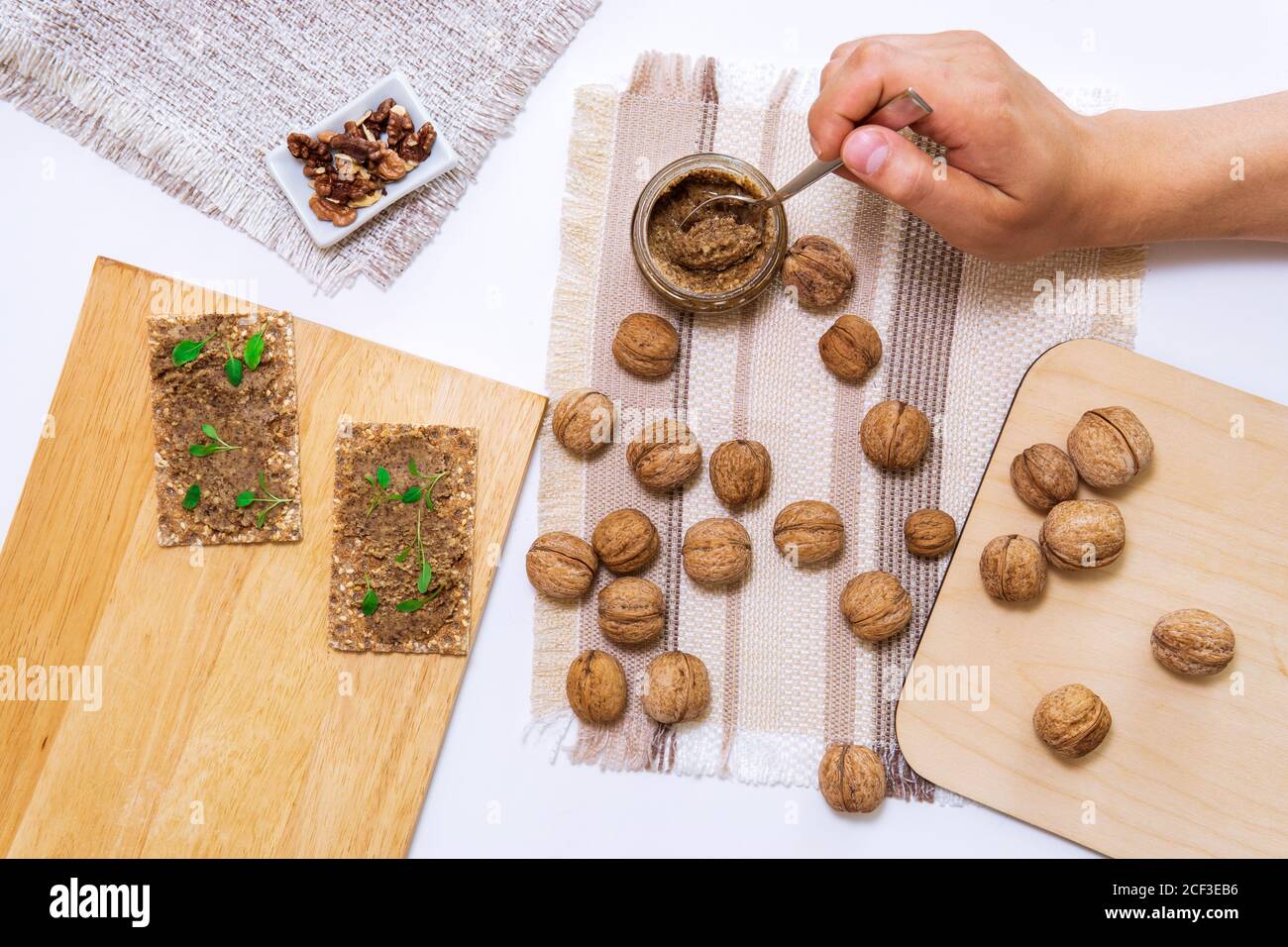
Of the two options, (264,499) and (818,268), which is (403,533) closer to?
(264,499)

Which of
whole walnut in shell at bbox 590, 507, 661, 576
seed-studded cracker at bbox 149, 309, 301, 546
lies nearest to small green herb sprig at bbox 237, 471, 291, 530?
seed-studded cracker at bbox 149, 309, 301, 546

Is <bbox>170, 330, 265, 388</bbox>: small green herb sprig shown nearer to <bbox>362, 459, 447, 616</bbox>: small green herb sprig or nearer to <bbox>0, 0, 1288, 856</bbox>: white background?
<bbox>0, 0, 1288, 856</bbox>: white background

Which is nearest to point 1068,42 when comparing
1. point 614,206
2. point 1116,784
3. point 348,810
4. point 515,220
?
point 614,206

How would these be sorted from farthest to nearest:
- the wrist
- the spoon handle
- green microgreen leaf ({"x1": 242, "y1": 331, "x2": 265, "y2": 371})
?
green microgreen leaf ({"x1": 242, "y1": 331, "x2": 265, "y2": 371}), the wrist, the spoon handle

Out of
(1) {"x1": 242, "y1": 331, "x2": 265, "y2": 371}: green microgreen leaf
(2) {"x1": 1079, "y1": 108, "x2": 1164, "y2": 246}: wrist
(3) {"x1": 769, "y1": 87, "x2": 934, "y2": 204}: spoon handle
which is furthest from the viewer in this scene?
(1) {"x1": 242, "y1": 331, "x2": 265, "y2": 371}: green microgreen leaf

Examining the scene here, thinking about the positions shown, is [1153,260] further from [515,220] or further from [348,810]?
[348,810]

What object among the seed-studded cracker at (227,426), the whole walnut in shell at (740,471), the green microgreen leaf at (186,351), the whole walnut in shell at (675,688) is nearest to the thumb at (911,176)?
the whole walnut in shell at (740,471)
